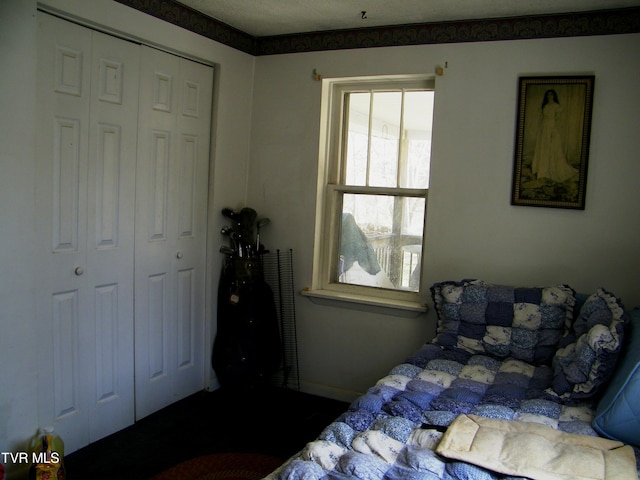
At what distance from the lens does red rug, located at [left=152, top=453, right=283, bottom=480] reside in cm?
278

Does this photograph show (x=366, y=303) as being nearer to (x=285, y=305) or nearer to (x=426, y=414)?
(x=285, y=305)

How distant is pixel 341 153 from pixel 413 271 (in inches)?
36.1

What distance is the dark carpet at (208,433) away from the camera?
2857 mm

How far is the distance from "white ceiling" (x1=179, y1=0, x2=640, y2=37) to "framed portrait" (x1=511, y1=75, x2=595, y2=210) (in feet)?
1.22

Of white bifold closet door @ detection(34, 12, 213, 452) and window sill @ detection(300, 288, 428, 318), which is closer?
white bifold closet door @ detection(34, 12, 213, 452)

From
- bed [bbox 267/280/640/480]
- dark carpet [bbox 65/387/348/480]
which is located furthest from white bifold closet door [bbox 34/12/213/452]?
bed [bbox 267/280/640/480]

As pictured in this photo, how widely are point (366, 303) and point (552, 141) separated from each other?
1.45m

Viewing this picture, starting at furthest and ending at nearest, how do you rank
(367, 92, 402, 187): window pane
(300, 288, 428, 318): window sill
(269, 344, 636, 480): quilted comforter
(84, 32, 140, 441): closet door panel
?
1. (367, 92, 402, 187): window pane
2. (300, 288, 428, 318): window sill
3. (84, 32, 140, 441): closet door panel
4. (269, 344, 636, 480): quilted comforter

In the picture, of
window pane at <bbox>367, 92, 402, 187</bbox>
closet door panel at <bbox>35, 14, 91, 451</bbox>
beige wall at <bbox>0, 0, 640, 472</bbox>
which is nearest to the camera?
beige wall at <bbox>0, 0, 640, 472</bbox>

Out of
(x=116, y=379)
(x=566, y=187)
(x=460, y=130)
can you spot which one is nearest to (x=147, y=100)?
(x=116, y=379)

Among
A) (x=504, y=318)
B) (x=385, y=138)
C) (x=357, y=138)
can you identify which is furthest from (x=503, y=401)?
(x=357, y=138)

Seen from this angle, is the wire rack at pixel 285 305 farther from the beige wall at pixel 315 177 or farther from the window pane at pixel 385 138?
the window pane at pixel 385 138

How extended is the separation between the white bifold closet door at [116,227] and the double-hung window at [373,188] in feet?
2.68

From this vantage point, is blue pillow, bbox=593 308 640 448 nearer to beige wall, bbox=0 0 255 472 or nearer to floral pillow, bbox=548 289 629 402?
floral pillow, bbox=548 289 629 402
